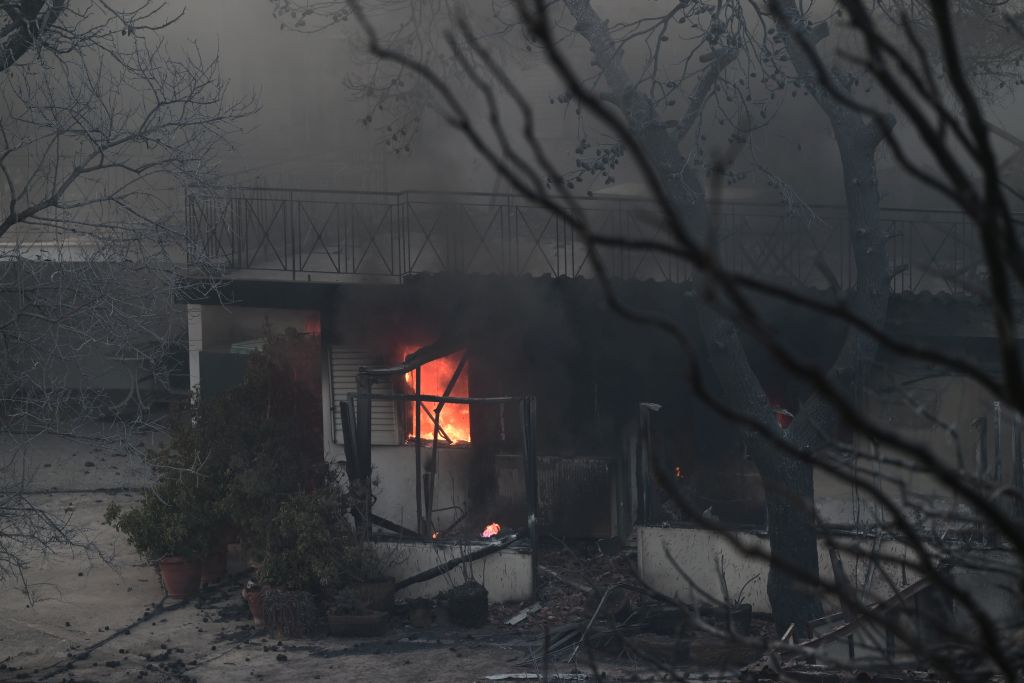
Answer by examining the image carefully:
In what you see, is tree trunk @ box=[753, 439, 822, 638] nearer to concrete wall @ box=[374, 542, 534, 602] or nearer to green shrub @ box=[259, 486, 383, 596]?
concrete wall @ box=[374, 542, 534, 602]

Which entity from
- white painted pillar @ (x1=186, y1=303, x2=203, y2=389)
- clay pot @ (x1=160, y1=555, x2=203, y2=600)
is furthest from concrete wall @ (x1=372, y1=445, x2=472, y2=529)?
white painted pillar @ (x1=186, y1=303, x2=203, y2=389)

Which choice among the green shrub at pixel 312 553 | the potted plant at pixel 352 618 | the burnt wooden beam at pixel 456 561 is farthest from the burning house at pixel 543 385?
the potted plant at pixel 352 618

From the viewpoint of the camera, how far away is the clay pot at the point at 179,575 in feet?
44.4

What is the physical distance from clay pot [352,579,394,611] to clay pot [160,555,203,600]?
2.47 m

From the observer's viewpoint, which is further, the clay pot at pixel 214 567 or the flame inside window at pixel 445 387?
the flame inside window at pixel 445 387

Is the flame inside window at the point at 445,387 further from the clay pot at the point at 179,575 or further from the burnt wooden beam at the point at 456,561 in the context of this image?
the clay pot at the point at 179,575

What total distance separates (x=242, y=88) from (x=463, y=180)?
5.66 meters

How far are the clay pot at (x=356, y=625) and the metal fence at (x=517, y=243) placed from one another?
13.8ft

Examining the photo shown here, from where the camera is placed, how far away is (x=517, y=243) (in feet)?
48.6

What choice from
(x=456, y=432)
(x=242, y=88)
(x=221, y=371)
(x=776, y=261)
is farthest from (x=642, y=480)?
(x=242, y=88)

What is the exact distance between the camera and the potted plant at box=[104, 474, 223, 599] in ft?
43.9

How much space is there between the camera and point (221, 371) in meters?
16.9

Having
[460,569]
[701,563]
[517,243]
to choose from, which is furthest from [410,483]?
[701,563]

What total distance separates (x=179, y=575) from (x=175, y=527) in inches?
28.3
